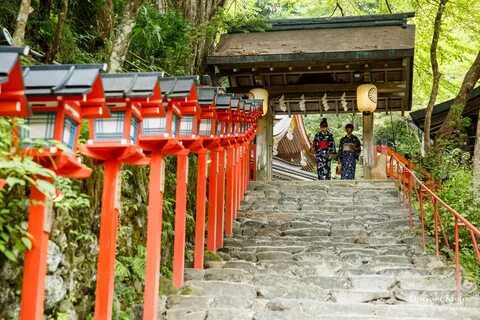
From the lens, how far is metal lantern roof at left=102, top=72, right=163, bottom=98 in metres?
4.21

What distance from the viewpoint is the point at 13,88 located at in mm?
2957

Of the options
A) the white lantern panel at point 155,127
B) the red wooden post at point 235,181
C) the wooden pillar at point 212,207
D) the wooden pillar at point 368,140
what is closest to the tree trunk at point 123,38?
the white lantern panel at point 155,127

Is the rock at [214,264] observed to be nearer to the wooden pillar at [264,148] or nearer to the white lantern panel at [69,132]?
the white lantern panel at [69,132]

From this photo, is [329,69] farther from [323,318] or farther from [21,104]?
[21,104]

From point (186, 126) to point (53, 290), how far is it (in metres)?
2.64

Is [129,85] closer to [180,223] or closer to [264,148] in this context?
[180,223]

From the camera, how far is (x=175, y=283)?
6.96 metres

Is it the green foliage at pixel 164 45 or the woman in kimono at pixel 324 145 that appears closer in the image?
the green foliage at pixel 164 45

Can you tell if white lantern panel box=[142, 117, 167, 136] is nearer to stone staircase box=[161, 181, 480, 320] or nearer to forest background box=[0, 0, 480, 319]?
forest background box=[0, 0, 480, 319]

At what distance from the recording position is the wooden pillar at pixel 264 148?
48.9 ft

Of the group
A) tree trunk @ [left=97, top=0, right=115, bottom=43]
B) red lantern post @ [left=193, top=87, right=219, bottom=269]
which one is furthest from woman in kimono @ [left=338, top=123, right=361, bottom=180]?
tree trunk @ [left=97, top=0, right=115, bottom=43]

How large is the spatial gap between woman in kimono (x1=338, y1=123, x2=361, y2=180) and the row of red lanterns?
7671 millimetres

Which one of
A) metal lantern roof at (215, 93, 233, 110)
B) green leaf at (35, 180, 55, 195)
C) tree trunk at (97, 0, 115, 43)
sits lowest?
green leaf at (35, 180, 55, 195)

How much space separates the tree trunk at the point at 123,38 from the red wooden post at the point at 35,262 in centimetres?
320
